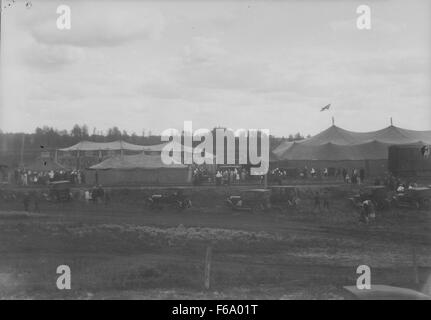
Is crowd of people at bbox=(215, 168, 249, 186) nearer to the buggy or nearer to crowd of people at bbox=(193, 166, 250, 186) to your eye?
crowd of people at bbox=(193, 166, 250, 186)

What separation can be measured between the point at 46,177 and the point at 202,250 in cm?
2474

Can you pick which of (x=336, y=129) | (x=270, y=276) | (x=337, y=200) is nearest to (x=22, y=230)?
(x=270, y=276)

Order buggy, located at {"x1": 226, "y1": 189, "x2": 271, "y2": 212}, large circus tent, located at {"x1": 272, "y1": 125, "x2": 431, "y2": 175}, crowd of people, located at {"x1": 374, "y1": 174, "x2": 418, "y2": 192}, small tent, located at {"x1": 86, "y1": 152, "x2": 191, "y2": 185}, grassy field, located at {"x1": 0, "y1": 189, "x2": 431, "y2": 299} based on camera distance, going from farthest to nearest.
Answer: large circus tent, located at {"x1": 272, "y1": 125, "x2": 431, "y2": 175} < small tent, located at {"x1": 86, "y1": 152, "x2": 191, "y2": 185} < crowd of people, located at {"x1": 374, "y1": 174, "x2": 418, "y2": 192} < buggy, located at {"x1": 226, "y1": 189, "x2": 271, "y2": 212} < grassy field, located at {"x1": 0, "y1": 189, "x2": 431, "y2": 299}

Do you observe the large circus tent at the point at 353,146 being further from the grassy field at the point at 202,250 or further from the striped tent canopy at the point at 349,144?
the grassy field at the point at 202,250

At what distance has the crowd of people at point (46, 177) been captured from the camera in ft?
123

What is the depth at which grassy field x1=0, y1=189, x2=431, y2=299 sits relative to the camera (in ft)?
39.4

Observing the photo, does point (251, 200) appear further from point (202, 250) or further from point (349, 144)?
point (349, 144)

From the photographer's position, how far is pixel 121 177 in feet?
125

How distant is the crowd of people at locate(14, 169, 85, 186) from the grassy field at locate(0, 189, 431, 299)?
25.8 ft

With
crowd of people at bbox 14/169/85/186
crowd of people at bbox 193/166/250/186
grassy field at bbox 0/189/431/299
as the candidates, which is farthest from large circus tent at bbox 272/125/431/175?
crowd of people at bbox 14/169/85/186

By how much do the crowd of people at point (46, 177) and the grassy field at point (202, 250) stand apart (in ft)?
25.8

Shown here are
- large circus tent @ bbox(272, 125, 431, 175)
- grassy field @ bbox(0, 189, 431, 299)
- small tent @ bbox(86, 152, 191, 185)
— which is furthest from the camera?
large circus tent @ bbox(272, 125, 431, 175)
